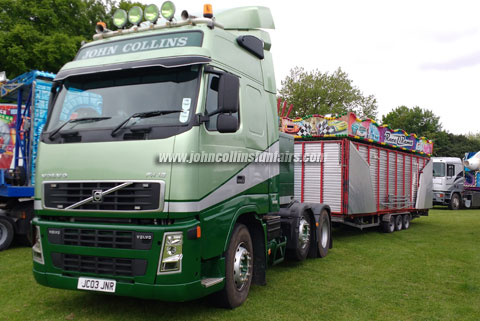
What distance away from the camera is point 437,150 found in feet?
193

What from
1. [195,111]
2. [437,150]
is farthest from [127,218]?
[437,150]

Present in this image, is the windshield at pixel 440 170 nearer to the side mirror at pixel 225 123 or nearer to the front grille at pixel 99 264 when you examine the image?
the side mirror at pixel 225 123

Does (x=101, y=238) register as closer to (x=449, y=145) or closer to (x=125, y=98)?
(x=125, y=98)

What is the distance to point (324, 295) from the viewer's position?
6.02 m

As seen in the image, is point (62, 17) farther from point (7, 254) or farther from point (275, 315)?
point (275, 315)

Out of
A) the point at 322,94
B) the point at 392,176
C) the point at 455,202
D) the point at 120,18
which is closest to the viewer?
the point at 120,18

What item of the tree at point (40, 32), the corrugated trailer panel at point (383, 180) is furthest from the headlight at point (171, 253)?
the tree at point (40, 32)

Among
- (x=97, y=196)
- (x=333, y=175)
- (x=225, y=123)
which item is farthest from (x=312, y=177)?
(x=97, y=196)

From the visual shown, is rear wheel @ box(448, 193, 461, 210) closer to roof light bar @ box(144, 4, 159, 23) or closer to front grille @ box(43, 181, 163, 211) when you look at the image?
roof light bar @ box(144, 4, 159, 23)

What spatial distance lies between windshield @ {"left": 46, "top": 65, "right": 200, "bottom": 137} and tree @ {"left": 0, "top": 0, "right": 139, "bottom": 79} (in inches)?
727

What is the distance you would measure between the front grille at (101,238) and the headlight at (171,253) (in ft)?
0.53

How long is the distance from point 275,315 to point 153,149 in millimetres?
2526

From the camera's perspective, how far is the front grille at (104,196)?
4223mm

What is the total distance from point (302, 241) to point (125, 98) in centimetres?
470
